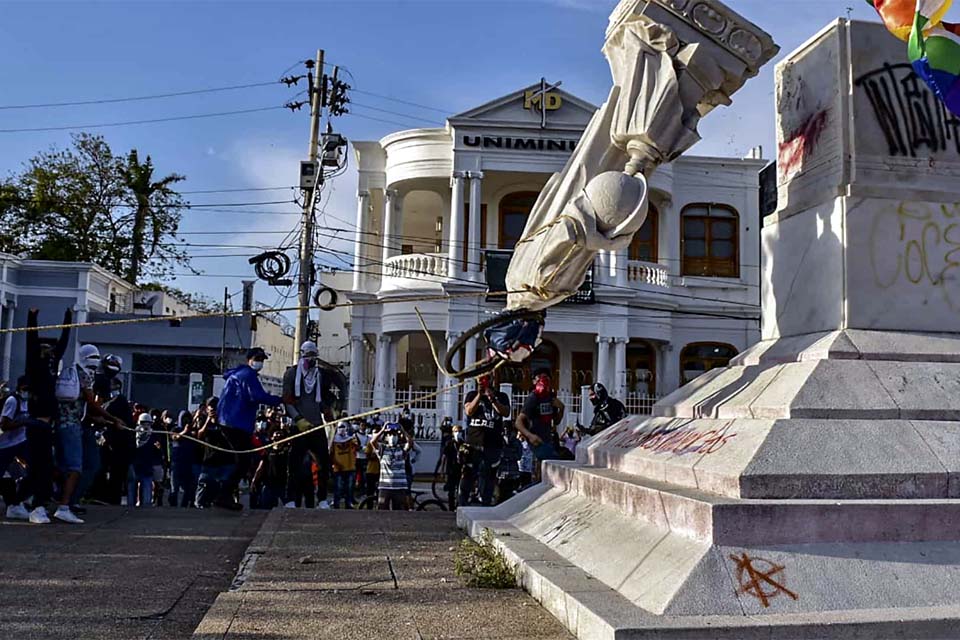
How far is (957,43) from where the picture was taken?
5.18 meters

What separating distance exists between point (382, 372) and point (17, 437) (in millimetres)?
17691

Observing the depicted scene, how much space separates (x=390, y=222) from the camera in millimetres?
26984

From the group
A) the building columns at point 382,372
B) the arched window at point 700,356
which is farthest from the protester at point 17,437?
the arched window at point 700,356

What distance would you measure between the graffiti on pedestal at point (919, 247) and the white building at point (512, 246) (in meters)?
19.1

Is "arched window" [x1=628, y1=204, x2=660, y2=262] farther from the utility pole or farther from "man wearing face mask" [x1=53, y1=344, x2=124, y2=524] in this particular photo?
"man wearing face mask" [x1=53, y1=344, x2=124, y2=524]

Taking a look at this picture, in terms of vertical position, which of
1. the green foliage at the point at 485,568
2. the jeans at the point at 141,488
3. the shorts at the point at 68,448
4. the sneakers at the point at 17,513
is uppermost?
the shorts at the point at 68,448

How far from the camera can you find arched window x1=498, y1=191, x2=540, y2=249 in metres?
27.5

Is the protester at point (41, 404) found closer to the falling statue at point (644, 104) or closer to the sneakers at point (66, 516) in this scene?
the sneakers at point (66, 516)

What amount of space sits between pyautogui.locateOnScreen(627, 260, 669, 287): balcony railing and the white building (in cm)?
3

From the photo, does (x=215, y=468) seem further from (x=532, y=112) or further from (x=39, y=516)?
(x=532, y=112)

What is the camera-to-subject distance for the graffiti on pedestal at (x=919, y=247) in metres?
5.37

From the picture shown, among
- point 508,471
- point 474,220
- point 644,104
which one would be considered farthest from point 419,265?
point 644,104

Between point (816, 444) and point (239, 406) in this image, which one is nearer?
point (816, 444)

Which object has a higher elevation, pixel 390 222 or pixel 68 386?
pixel 390 222
